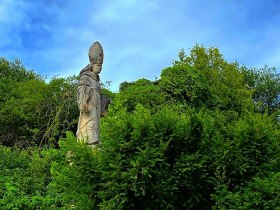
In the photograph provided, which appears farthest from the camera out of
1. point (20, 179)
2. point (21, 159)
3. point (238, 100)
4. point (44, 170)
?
point (238, 100)

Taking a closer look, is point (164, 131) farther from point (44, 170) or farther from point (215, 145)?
point (44, 170)

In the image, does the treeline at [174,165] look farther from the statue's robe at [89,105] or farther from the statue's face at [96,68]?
the statue's face at [96,68]

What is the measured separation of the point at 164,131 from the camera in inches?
323

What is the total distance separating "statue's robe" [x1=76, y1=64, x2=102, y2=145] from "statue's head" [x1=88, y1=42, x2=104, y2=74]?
16 centimetres

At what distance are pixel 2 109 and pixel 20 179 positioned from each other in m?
15.8

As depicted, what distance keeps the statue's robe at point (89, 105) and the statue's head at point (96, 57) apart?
0.16 m

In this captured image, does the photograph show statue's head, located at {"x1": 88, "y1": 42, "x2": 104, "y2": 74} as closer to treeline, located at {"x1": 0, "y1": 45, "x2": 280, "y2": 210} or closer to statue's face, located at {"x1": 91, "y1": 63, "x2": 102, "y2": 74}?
statue's face, located at {"x1": 91, "y1": 63, "x2": 102, "y2": 74}

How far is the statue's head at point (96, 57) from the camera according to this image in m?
11.3

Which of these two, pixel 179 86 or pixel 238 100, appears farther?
pixel 238 100

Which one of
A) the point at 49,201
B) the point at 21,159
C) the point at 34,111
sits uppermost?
the point at 34,111

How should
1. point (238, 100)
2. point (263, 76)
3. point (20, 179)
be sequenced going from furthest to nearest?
1. point (263, 76)
2. point (238, 100)
3. point (20, 179)

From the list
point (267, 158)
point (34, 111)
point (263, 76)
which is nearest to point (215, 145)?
point (267, 158)

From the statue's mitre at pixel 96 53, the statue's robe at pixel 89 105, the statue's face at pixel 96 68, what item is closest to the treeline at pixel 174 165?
the statue's robe at pixel 89 105

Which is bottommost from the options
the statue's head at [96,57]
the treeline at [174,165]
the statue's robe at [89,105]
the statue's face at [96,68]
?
the treeline at [174,165]
